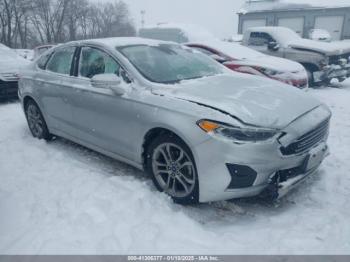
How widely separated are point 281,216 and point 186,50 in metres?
2.51

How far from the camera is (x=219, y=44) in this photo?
25.5 feet

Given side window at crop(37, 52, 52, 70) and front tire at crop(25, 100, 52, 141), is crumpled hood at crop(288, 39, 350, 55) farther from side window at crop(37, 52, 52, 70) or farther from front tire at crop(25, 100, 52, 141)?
front tire at crop(25, 100, 52, 141)

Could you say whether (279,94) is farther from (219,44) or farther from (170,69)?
(219,44)

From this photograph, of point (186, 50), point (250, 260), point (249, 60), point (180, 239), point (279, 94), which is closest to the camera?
point (250, 260)

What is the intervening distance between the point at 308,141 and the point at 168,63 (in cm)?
179

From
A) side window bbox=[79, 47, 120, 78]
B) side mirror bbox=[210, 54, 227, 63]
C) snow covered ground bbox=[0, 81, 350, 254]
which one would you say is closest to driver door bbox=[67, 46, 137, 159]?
side window bbox=[79, 47, 120, 78]

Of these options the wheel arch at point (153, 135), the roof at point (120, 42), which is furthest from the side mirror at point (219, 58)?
the wheel arch at point (153, 135)

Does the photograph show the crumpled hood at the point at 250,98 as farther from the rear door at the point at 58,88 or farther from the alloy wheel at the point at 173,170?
the rear door at the point at 58,88

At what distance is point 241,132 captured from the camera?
2.65m

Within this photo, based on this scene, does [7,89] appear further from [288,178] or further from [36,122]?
[288,178]

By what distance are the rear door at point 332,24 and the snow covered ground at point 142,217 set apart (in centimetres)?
2919

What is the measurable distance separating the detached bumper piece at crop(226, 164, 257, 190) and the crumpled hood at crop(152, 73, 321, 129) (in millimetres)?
384

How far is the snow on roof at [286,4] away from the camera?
97.1 feet

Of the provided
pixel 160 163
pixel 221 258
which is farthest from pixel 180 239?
pixel 160 163
